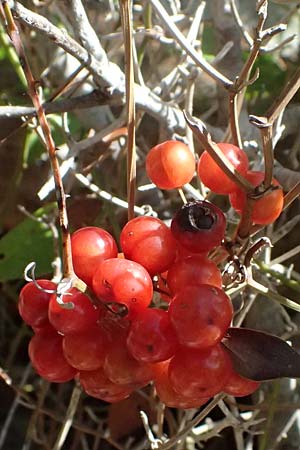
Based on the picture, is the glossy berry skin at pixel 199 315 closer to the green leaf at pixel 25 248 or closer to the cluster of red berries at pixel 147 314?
the cluster of red berries at pixel 147 314

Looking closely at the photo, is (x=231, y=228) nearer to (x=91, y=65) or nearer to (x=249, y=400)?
(x=91, y=65)

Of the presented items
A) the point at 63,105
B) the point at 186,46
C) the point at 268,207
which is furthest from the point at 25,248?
the point at 268,207

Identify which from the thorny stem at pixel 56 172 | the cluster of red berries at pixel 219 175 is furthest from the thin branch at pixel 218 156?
the thorny stem at pixel 56 172

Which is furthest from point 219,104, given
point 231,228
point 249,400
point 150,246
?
point 150,246

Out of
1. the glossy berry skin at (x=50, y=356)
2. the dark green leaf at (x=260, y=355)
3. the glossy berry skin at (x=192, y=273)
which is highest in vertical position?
the glossy berry skin at (x=192, y=273)

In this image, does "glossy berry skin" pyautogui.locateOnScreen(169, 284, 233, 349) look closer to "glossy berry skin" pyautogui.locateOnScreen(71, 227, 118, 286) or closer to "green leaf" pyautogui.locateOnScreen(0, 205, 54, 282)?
"glossy berry skin" pyautogui.locateOnScreen(71, 227, 118, 286)

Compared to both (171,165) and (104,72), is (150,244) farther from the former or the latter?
(104,72)
